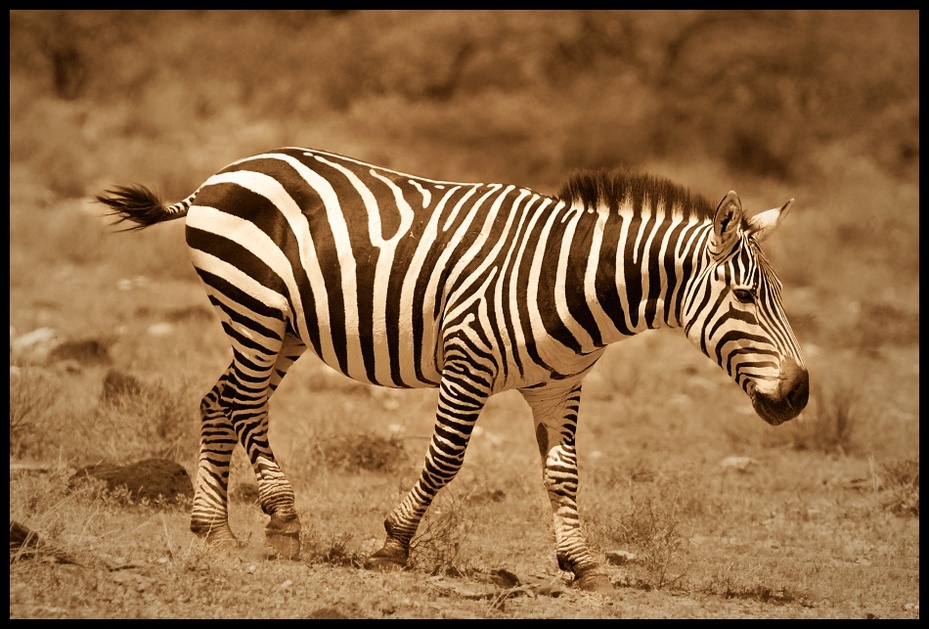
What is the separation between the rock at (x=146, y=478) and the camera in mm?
6789

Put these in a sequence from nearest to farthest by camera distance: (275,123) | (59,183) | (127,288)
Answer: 1. (127,288)
2. (59,183)
3. (275,123)

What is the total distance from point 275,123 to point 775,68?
9.09m

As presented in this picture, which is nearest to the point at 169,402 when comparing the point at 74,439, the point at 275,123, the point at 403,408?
the point at 74,439

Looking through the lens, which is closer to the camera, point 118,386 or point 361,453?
point 361,453

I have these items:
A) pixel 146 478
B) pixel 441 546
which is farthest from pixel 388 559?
pixel 146 478

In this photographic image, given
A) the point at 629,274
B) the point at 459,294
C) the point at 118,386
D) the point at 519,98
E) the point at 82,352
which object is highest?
the point at 519,98

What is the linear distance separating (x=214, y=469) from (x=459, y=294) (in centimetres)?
195

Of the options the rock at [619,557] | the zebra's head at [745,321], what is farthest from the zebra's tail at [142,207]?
the rock at [619,557]

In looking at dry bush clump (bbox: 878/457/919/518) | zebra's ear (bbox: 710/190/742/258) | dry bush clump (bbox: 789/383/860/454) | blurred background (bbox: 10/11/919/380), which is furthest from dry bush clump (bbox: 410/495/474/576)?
blurred background (bbox: 10/11/919/380)

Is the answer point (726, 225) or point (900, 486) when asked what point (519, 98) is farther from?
point (726, 225)

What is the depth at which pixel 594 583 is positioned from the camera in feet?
18.1

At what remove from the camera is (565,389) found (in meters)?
5.82

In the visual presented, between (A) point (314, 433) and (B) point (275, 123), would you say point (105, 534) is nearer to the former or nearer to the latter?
(A) point (314, 433)
